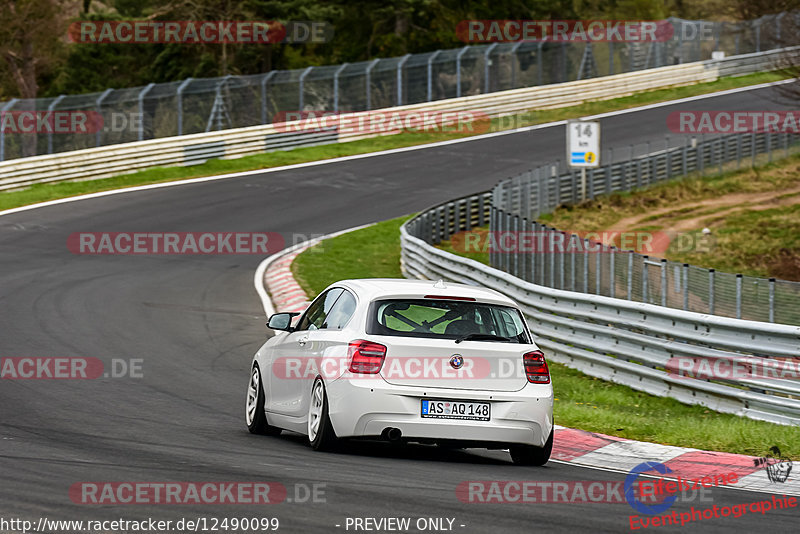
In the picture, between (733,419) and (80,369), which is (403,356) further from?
(80,369)

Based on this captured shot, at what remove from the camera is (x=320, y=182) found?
3838 cm

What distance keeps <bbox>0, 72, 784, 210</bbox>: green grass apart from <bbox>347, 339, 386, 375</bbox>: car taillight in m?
25.3

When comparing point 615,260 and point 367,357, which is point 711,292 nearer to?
point 615,260

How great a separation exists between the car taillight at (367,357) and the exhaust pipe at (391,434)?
44 centimetres

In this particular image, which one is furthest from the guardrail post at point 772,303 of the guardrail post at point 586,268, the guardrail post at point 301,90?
Result: the guardrail post at point 301,90

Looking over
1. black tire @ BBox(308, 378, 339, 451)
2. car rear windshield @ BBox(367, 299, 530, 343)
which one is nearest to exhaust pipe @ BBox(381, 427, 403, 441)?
black tire @ BBox(308, 378, 339, 451)

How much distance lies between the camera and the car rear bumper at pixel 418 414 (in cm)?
935

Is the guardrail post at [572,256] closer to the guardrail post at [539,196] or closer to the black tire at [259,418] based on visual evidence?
the black tire at [259,418]

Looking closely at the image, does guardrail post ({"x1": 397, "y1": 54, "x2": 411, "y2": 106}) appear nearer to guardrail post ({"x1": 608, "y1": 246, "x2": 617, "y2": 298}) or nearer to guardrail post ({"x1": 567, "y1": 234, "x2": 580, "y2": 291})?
guardrail post ({"x1": 567, "y1": 234, "x2": 580, "y2": 291})

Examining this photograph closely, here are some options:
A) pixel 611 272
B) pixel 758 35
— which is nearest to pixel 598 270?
pixel 611 272

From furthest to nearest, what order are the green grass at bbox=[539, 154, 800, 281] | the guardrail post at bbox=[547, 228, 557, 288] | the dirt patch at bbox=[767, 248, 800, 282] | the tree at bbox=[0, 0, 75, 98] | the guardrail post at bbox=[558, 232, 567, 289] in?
the tree at bbox=[0, 0, 75, 98]
the green grass at bbox=[539, 154, 800, 281]
the dirt patch at bbox=[767, 248, 800, 282]
the guardrail post at bbox=[547, 228, 557, 288]
the guardrail post at bbox=[558, 232, 567, 289]

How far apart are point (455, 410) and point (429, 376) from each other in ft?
1.07

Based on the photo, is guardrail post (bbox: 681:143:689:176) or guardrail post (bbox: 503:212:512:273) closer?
guardrail post (bbox: 503:212:512:273)

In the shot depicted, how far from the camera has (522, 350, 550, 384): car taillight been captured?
9734 millimetres
